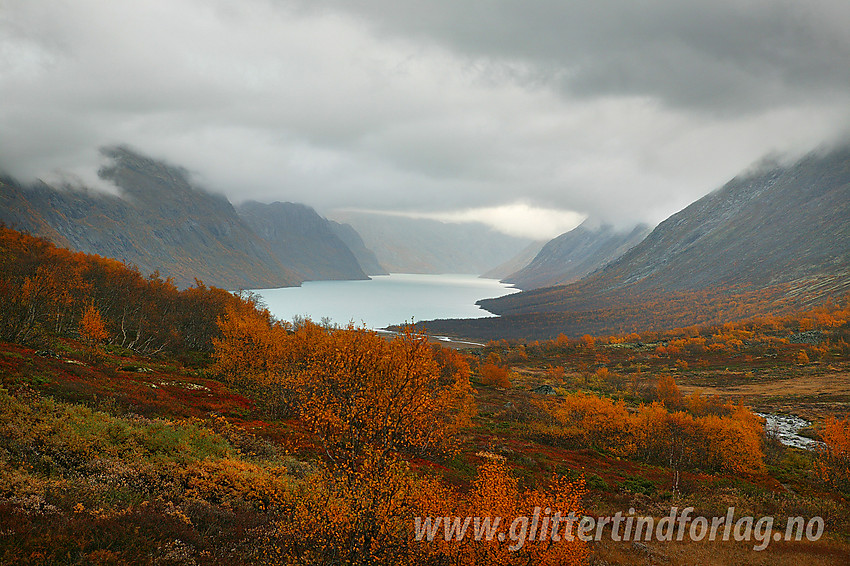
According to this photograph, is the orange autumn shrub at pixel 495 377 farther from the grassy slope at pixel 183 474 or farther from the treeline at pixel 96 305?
the treeline at pixel 96 305

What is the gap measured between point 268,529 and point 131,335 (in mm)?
71523

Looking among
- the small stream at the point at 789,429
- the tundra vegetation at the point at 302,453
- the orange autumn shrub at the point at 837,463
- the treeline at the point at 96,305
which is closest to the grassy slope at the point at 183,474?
the tundra vegetation at the point at 302,453

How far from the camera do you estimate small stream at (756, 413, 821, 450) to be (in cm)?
6400

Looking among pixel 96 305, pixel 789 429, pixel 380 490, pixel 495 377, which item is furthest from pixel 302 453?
pixel 789 429

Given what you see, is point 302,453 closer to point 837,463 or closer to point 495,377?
point 837,463

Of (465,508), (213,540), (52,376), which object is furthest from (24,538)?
(52,376)

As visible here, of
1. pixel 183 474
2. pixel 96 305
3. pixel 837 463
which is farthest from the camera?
pixel 96 305

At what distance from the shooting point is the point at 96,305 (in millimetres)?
74250

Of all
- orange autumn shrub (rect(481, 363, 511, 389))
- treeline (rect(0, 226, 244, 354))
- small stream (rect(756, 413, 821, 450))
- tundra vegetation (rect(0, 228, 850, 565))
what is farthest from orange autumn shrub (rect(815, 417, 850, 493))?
treeline (rect(0, 226, 244, 354))

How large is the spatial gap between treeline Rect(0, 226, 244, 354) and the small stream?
9327cm

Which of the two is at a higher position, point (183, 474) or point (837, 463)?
point (183, 474)

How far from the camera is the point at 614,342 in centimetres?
18562

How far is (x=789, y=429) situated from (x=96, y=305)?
392 ft

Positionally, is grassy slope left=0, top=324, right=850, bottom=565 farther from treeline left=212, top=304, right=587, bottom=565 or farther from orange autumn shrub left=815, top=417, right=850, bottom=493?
treeline left=212, top=304, right=587, bottom=565
